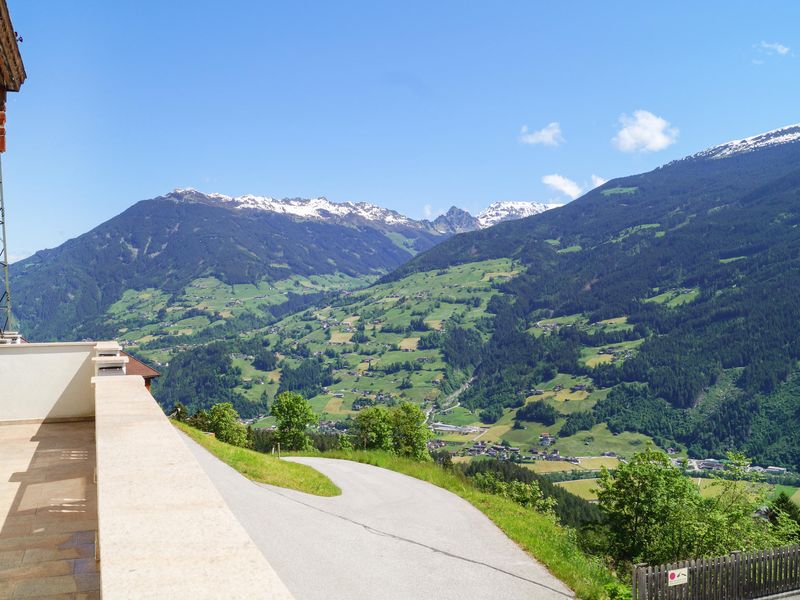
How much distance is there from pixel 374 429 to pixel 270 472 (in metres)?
47.2

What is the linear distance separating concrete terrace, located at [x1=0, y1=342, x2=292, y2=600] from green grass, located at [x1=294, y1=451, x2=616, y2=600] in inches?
462

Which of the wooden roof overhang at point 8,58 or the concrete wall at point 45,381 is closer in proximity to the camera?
the wooden roof overhang at point 8,58

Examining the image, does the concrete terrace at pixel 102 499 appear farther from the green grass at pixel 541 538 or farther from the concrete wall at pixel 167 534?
the green grass at pixel 541 538

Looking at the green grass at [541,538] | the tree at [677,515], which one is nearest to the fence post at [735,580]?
the green grass at [541,538]

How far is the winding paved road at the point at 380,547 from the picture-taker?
13.1 m

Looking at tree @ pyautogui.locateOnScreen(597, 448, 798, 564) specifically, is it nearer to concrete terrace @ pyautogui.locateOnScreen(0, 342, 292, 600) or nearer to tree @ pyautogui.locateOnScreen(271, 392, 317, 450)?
concrete terrace @ pyautogui.locateOnScreen(0, 342, 292, 600)

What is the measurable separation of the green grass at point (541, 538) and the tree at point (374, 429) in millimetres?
37955

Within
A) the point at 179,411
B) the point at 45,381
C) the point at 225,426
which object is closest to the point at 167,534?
the point at 45,381

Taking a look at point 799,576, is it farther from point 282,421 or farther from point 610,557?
point 282,421

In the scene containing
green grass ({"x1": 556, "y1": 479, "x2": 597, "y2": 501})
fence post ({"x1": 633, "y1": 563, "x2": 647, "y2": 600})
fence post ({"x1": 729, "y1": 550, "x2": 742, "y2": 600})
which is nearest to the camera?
fence post ({"x1": 633, "y1": 563, "x2": 647, "y2": 600})

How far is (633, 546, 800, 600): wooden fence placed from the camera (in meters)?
14.8

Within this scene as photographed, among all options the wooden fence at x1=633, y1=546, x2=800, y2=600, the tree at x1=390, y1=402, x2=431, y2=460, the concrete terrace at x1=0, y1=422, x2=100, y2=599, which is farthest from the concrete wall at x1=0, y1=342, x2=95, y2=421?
the tree at x1=390, y1=402, x2=431, y2=460

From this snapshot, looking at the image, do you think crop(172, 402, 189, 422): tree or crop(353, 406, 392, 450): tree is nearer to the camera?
crop(172, 402, 189, 422): tree

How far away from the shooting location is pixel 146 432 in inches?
273
